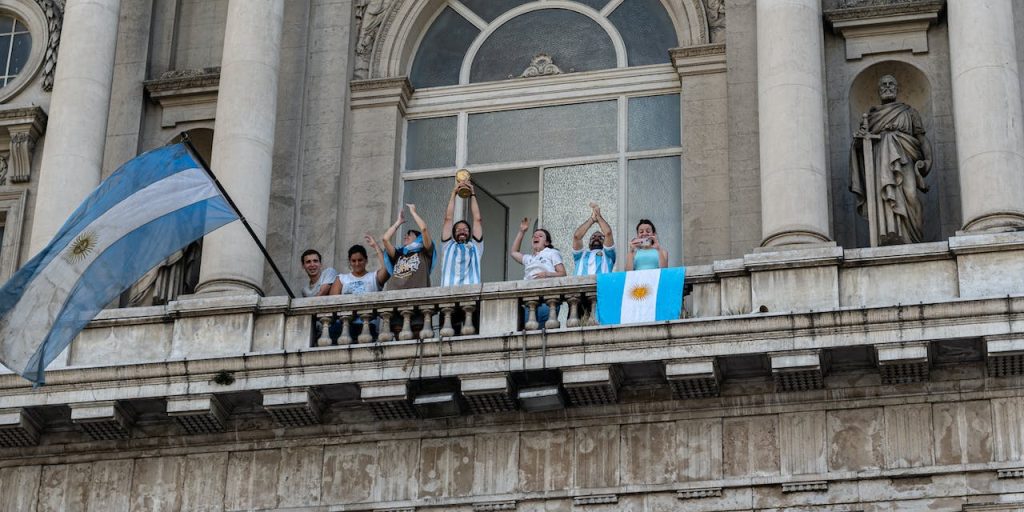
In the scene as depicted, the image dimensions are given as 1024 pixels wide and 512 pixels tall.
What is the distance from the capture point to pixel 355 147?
2994 cm

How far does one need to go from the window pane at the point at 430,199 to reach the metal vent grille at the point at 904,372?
7560 mm

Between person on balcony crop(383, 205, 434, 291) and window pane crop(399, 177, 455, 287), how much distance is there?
8.05 ft

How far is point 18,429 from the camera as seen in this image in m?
26.1

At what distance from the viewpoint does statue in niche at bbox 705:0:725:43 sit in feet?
96.4

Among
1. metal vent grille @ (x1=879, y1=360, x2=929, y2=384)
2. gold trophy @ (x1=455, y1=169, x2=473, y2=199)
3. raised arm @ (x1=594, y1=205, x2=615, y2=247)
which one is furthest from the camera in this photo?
gold trophy @ (x1=455, y1=169, x2=473, y2=199)

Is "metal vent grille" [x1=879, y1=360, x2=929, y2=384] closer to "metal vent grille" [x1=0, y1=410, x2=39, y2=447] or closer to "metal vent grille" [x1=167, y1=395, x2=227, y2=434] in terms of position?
"metal vent grille" [x1=167, y1=395, x2=227, y2=434]

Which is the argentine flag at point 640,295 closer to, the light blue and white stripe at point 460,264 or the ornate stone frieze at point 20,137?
the light blue and white stripe at point 460,264

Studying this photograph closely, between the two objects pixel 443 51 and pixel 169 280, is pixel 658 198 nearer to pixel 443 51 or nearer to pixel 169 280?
pixel 443 51

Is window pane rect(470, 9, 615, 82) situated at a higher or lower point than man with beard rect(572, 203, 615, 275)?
higher

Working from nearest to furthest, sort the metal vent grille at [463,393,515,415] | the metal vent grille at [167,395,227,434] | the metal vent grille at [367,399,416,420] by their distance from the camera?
the metal vent grille at [463,393,515,415], the metal vent grille at [367,399,416,420], the metal vent grille at [167,395,227,434]

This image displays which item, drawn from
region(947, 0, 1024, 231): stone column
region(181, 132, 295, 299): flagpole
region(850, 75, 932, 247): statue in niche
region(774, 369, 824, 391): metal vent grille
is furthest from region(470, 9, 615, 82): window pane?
region(774, 369, 824, 391): metal vent grille

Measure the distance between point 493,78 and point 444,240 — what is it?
421 centimetres

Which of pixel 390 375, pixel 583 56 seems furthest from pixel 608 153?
pixel 390 375

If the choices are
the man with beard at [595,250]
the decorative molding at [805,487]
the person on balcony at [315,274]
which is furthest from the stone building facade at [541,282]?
the man with beard at [595,250]
